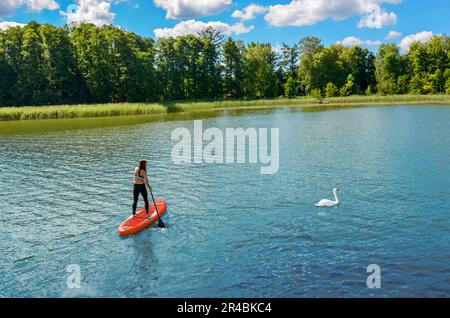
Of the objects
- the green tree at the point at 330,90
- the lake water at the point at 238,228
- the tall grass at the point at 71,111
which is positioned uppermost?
the green tree at the point at 330,90

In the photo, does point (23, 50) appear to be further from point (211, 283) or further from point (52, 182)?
point (211, 283)

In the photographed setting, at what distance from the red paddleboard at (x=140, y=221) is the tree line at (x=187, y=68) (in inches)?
2863

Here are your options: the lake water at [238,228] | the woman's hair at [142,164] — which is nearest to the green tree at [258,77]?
the lake water at [238,228]

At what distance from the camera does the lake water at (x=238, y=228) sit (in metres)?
10.2

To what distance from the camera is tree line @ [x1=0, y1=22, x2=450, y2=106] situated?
3255 inches

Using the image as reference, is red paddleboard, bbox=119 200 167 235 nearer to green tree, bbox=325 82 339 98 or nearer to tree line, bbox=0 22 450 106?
tree line, bbox=0 22 450 106

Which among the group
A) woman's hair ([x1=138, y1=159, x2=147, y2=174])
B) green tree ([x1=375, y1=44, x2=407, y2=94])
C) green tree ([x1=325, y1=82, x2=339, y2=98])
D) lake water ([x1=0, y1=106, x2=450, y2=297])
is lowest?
lake water ([x1=0, y1=106, x2=450, y2=297])

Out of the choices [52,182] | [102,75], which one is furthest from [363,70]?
[52,182]

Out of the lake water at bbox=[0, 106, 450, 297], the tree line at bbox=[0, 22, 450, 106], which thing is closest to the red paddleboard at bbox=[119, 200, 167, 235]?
the lake water at bbox=[0, 106, 450, 297]

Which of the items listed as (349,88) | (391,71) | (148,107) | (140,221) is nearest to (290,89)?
(349,88)

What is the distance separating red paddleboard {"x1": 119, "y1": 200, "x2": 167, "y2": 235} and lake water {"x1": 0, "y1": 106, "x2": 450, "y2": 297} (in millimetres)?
278

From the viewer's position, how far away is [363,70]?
11038 centimetres

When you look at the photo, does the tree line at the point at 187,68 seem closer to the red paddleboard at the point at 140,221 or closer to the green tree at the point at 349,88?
the green tree at the point at 349,88

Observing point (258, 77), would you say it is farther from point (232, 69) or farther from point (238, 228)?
point (238, 228)
